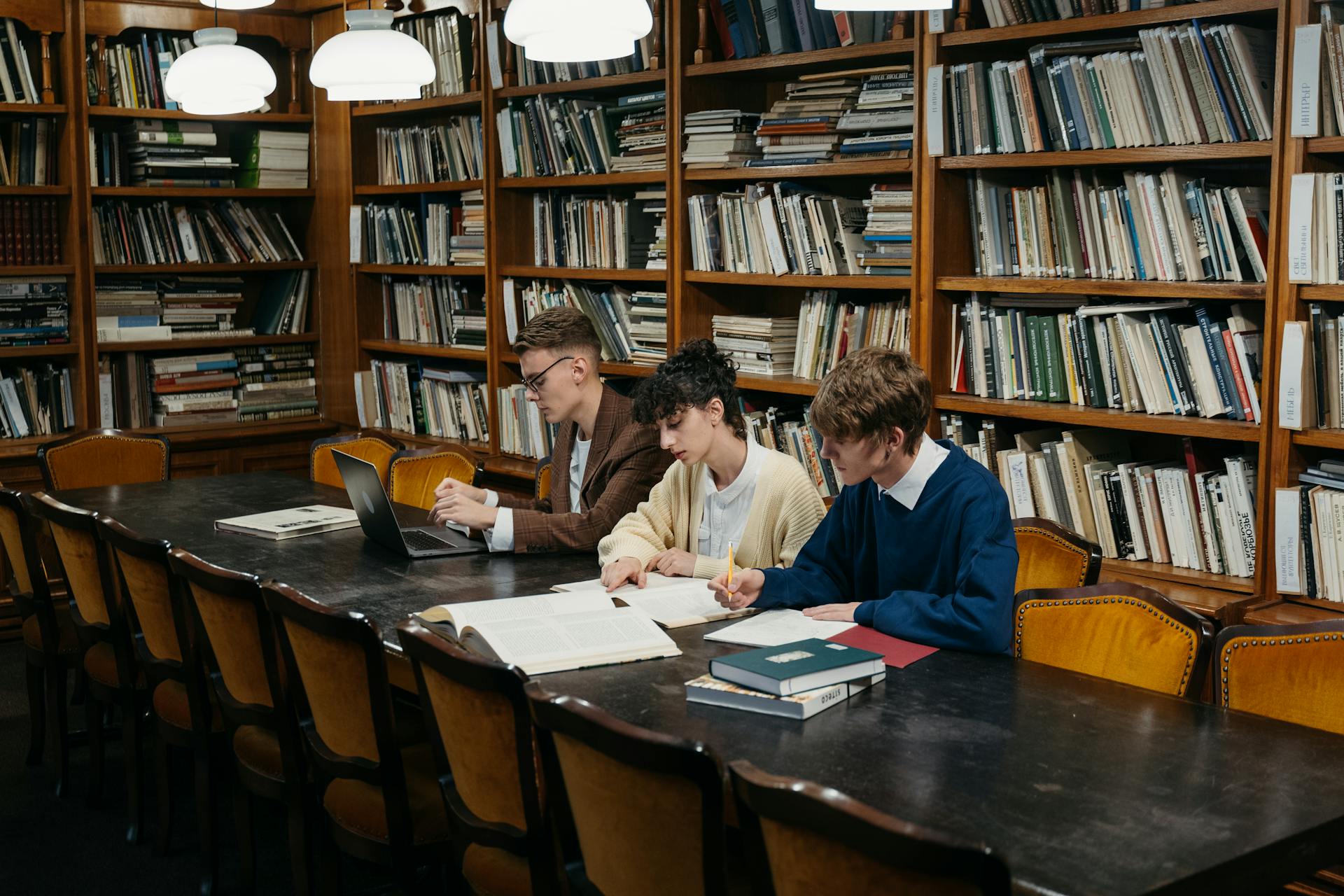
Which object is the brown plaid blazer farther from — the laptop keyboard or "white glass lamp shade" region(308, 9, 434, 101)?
"white glass lamp shade" region(308, 9, 434, 101)

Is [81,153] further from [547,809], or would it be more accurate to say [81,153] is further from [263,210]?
[547,809]

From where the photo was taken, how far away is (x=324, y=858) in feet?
9.25

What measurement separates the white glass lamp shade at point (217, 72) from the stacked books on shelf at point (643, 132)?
124 centimetres

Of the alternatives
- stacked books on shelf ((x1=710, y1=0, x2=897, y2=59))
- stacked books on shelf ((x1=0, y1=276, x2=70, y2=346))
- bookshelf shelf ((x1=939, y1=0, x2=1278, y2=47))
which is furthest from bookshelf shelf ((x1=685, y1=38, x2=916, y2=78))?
stacked books on shelf ((x1=0, y1=276, x2=70, y2=346))

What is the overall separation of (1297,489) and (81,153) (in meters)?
4.73

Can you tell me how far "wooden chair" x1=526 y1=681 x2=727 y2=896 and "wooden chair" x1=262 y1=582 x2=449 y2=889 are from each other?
547mm

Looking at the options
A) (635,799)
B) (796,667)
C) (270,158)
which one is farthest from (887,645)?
(270,158)

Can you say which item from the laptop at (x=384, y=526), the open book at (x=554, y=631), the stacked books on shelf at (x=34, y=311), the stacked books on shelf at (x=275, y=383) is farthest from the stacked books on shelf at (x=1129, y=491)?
the stacked books on shelf at (x=34, y=311)

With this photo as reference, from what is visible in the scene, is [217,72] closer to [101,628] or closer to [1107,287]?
[101,628]

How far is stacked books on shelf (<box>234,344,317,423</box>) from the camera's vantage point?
6355 millimetres

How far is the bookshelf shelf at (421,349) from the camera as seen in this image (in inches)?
221

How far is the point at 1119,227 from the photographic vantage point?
3.53 meters

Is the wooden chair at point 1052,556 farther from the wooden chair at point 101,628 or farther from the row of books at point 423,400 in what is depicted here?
the row of books at point 423,400

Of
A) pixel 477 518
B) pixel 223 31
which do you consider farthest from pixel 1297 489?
pixel 223 31
